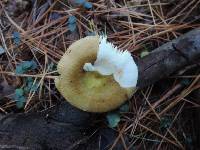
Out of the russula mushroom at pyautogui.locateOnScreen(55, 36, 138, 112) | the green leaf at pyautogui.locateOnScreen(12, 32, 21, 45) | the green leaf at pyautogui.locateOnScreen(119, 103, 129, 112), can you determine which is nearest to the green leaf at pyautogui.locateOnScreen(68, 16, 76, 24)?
the green leaf at pyautogui.locateOnScreen(12, 32, 21, 45)

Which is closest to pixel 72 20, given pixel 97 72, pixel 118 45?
pixel 118 45

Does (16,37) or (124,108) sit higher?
(16,37)

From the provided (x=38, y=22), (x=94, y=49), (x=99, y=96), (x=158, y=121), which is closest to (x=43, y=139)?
(x=99, y=96)

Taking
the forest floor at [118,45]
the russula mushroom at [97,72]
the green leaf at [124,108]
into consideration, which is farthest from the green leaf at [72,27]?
the green leaf at [124,108]

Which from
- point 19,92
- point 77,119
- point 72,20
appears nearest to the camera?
point 77,119

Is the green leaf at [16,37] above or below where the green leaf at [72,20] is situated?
below

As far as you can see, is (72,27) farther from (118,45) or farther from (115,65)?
(115,65)

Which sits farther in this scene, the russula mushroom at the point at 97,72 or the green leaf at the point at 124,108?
the green leaf at the point at 124,108

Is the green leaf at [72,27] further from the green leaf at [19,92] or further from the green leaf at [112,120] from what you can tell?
the green leaf at [112,120]

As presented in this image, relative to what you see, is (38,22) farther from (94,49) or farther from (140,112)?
(140,112)
